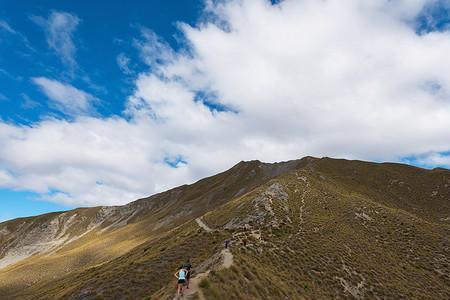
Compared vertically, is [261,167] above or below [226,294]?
above

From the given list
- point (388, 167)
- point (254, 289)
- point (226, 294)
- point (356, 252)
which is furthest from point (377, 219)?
point (388, 167)

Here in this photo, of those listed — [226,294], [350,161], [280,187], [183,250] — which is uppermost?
[350,161]

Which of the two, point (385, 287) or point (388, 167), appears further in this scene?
point (388, 167)

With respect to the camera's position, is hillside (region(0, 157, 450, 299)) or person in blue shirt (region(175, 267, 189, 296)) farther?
hillside (region(0, 157, 450, 299))

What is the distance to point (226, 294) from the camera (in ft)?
69.2

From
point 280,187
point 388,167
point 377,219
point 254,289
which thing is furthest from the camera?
point 388,167

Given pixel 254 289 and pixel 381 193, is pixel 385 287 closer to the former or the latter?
pixel 254 289

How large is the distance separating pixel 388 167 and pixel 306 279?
91352mm

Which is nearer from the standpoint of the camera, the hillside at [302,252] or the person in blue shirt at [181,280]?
the person in blue shirt at [181,280]

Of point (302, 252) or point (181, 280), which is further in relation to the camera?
point (302, 252)

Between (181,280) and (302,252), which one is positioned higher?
(181,280)

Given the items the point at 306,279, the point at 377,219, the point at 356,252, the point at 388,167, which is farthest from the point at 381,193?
the point at 306,279

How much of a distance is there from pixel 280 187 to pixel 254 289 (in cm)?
4300

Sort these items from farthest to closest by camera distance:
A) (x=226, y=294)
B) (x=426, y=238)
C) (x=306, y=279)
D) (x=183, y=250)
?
(x=426, y=238)
(x=183, y=250)
(x=306, y=279)
(x=226, y=294)
